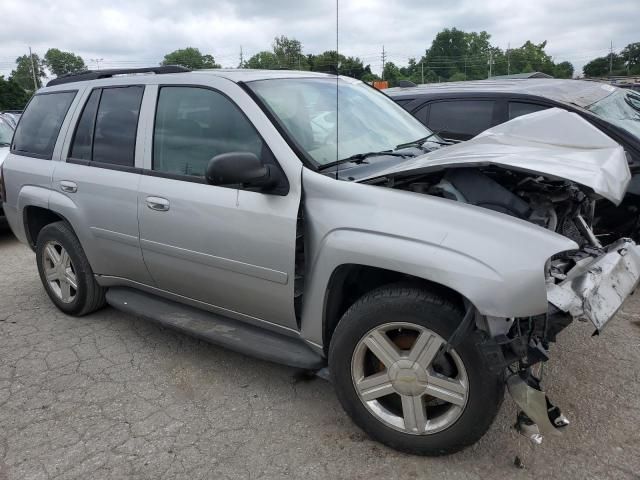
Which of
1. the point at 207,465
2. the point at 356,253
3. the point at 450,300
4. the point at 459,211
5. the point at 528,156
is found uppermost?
the point at 528,156

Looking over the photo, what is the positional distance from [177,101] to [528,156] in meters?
2.09

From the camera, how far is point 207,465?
257 centimetres

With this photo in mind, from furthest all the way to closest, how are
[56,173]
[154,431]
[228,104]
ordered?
[56,173]
[228,104]
[154,431]

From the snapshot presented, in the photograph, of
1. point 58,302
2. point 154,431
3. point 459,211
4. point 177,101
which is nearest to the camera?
point 459,211

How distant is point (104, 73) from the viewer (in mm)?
4051

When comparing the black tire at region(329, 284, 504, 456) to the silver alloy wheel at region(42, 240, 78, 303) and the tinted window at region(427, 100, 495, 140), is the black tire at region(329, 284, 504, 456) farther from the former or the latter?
the tinted window at region(427, 100, 495, 140)

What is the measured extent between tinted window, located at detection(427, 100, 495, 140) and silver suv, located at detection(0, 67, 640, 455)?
1.85 meters

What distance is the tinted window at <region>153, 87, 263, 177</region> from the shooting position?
298cm

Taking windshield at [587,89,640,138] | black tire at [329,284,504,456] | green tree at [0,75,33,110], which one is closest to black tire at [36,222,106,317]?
black tire at [329,284,504,456]

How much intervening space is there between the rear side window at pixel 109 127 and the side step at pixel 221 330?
37.8 inches

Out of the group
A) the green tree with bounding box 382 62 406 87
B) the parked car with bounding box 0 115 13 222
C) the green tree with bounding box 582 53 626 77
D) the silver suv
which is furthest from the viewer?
the green tree with bounding box 582 53 626 77

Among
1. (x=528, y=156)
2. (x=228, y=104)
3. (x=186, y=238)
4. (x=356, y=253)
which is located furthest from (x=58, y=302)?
(x=528, y=156)

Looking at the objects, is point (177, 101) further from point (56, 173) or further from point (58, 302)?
point (58, 302)

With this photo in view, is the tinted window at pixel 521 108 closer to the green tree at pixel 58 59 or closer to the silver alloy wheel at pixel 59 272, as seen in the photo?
the silver alloy wheel at pixel 59 272
